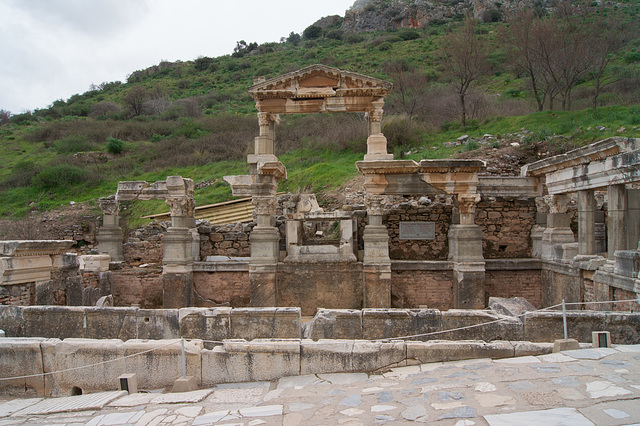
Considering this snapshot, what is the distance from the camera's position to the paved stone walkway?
11.2 feet

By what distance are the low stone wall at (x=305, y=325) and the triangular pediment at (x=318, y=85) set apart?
680 centimetres

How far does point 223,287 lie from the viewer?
1147cm

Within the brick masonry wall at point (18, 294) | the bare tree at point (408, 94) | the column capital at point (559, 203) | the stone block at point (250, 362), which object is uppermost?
the bare tree at point (408, 94)

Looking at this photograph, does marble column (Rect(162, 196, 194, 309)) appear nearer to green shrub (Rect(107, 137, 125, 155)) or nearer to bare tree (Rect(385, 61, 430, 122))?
bare tree (Rect(385, 61, 430, 122))

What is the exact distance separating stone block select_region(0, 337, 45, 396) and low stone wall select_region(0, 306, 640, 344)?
1057mm

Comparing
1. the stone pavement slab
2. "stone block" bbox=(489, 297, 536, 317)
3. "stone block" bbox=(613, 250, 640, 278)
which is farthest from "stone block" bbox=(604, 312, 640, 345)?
the stone pavement slab

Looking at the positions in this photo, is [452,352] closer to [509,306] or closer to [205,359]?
[205,359]

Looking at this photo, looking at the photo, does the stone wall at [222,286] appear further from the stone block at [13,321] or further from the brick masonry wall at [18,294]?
the stone block at [13,321]

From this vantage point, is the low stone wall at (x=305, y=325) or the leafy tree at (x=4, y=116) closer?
the low stone wall at (x=305, y=325)

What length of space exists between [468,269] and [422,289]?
4.23 ft

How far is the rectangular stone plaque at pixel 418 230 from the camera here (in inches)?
456

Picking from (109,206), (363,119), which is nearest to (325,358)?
(109,206)

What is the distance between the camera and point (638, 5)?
126 feet

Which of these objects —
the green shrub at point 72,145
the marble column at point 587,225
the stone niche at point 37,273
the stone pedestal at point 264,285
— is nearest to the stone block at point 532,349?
the marble column at point 587,225
